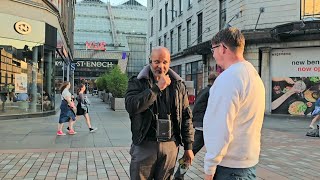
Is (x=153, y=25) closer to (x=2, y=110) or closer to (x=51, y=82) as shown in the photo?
(x=51, y=82)

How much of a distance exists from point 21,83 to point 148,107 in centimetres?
1396

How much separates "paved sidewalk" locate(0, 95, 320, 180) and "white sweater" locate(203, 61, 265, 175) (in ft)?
13.2

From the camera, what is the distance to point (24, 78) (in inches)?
640

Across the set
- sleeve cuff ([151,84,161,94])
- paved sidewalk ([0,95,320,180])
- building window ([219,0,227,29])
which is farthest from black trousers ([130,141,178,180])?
building window ([219,0,227,29])

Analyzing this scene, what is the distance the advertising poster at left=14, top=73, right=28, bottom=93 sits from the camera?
15.8m

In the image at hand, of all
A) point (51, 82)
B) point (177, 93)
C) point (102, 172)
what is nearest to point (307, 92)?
point (51, 82)

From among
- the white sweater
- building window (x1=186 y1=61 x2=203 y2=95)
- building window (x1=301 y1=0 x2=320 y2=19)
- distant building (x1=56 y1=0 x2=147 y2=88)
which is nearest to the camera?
the white sweater

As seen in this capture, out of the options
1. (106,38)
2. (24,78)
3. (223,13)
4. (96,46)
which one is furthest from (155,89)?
(106,38)

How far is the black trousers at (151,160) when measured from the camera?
3.35 m

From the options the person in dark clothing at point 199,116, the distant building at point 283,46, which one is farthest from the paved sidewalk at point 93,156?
the distant building at point 283,46

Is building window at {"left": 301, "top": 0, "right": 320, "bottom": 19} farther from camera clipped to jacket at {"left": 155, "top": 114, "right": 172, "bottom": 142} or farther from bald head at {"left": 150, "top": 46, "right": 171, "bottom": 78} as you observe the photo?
camera clipped to jacket at {"left": 155, "top": 114, "right": 172, "bottom": 142}

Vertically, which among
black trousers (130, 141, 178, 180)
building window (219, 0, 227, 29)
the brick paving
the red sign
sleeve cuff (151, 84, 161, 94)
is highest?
the red sign

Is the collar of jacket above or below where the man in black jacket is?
above

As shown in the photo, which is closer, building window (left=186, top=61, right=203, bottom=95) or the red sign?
building window (left=186, top=61, right=203, bottom=95)
